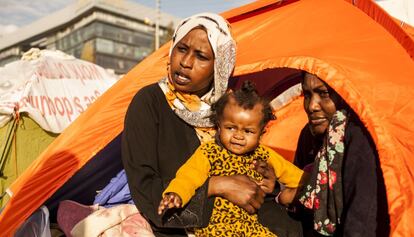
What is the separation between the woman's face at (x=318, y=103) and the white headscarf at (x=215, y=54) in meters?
0.43

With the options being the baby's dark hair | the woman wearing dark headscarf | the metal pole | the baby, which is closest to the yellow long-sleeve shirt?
the baby

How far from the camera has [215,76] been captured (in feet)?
7.31

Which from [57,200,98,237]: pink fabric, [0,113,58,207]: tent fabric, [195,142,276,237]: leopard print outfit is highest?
[195,142,276,237]: leopard print outfit

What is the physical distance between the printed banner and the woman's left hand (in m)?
3.92

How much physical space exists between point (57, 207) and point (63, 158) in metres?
0.48

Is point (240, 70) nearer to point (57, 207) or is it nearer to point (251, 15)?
point (251, 15)

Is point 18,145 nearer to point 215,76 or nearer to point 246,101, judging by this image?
point 215,76

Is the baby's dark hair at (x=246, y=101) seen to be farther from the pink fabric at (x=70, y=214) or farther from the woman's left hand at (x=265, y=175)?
the pink fabric at (x=70, y=214)

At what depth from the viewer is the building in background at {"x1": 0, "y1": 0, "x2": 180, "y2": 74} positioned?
A: 1645 centimetres

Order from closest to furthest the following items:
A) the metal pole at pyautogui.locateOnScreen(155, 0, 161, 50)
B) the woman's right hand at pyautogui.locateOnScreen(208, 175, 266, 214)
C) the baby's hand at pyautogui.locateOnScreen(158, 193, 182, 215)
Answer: the baby's hand at pyautogui.locateOnScreen(158, 193, 182, 215)
the woman's right hand at pyautogui.locateOnScreen(208, 175, 266, 214)
the metal pole at pyautogui.locateOnScreen(155, 0, 161, 50)

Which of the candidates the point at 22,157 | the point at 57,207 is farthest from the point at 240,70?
the point at 22,157

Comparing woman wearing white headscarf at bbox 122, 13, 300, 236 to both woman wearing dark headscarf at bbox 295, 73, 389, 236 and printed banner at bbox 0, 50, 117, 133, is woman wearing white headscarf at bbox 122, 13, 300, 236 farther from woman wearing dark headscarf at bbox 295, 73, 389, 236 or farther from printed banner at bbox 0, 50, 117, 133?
printed banner at bbox 0, 50, 117, 133

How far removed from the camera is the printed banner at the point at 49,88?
17.3 feet

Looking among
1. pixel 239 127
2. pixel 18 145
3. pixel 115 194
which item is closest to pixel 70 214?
pixel 115 194
